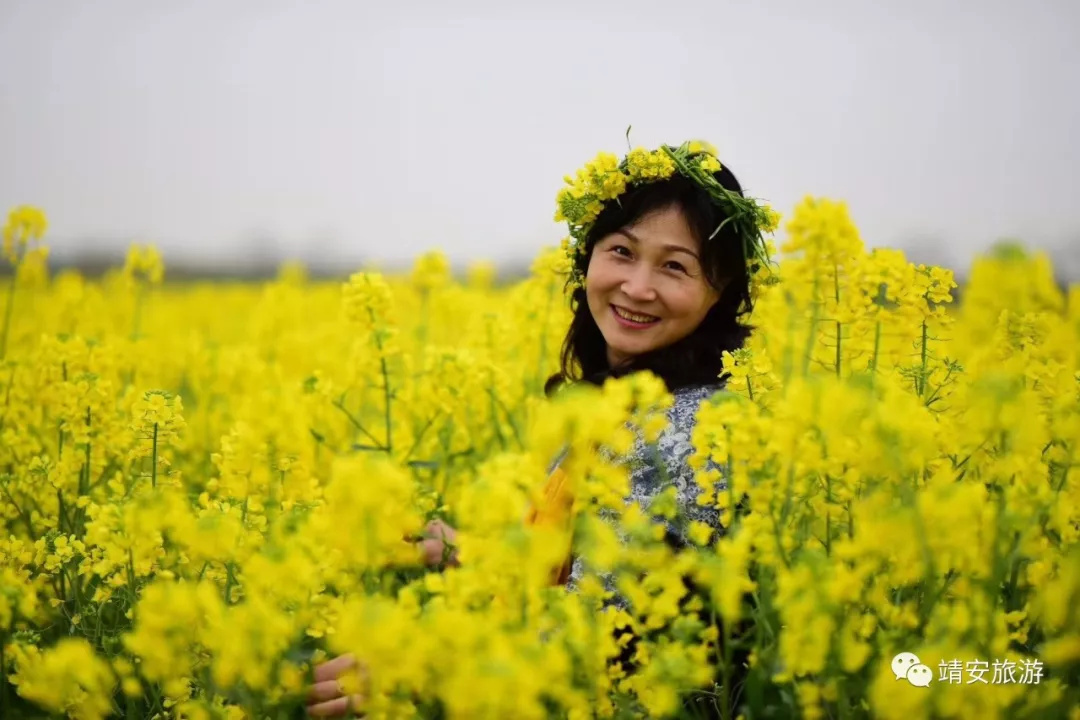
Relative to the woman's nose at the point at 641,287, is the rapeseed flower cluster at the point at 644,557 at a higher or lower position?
lower

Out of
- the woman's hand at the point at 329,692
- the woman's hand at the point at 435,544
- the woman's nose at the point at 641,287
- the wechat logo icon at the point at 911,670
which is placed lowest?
the woman's hand at the point at 329,692

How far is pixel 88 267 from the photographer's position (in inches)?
739

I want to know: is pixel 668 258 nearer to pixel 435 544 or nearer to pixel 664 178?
pixel 664 178

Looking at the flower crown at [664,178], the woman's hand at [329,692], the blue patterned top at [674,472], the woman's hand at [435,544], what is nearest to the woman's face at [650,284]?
the flower crown at [664,178]

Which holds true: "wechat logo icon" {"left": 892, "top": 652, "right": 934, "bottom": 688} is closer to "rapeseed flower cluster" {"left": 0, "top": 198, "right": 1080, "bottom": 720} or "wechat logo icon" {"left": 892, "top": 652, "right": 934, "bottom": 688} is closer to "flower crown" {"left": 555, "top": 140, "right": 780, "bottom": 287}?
"rapeseed flower cluster" {"left": 0, "top": 198, "right": 1080, "bottom": 720}

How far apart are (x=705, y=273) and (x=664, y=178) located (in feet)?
1.08

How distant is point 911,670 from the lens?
152cm

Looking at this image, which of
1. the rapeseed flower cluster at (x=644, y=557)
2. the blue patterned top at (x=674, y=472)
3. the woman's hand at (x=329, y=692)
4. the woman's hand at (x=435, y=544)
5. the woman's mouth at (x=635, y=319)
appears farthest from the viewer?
the woman's mouth at (x=635, y=319)

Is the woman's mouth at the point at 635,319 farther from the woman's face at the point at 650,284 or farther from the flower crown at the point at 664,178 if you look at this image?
the flower crown at the point at 664,178

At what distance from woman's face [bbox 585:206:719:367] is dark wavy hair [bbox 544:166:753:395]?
0.10ft

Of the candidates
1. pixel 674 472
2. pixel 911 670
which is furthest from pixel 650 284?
pixel 911 670

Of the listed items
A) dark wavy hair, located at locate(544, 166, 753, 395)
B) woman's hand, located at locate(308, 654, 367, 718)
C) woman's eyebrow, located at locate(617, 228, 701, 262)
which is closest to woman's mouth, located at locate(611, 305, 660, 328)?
dark wavy hair, located at locate(544, 166, 753, 395)

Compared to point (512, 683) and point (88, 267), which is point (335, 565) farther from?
point (88, 267)

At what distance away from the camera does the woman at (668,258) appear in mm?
2758
